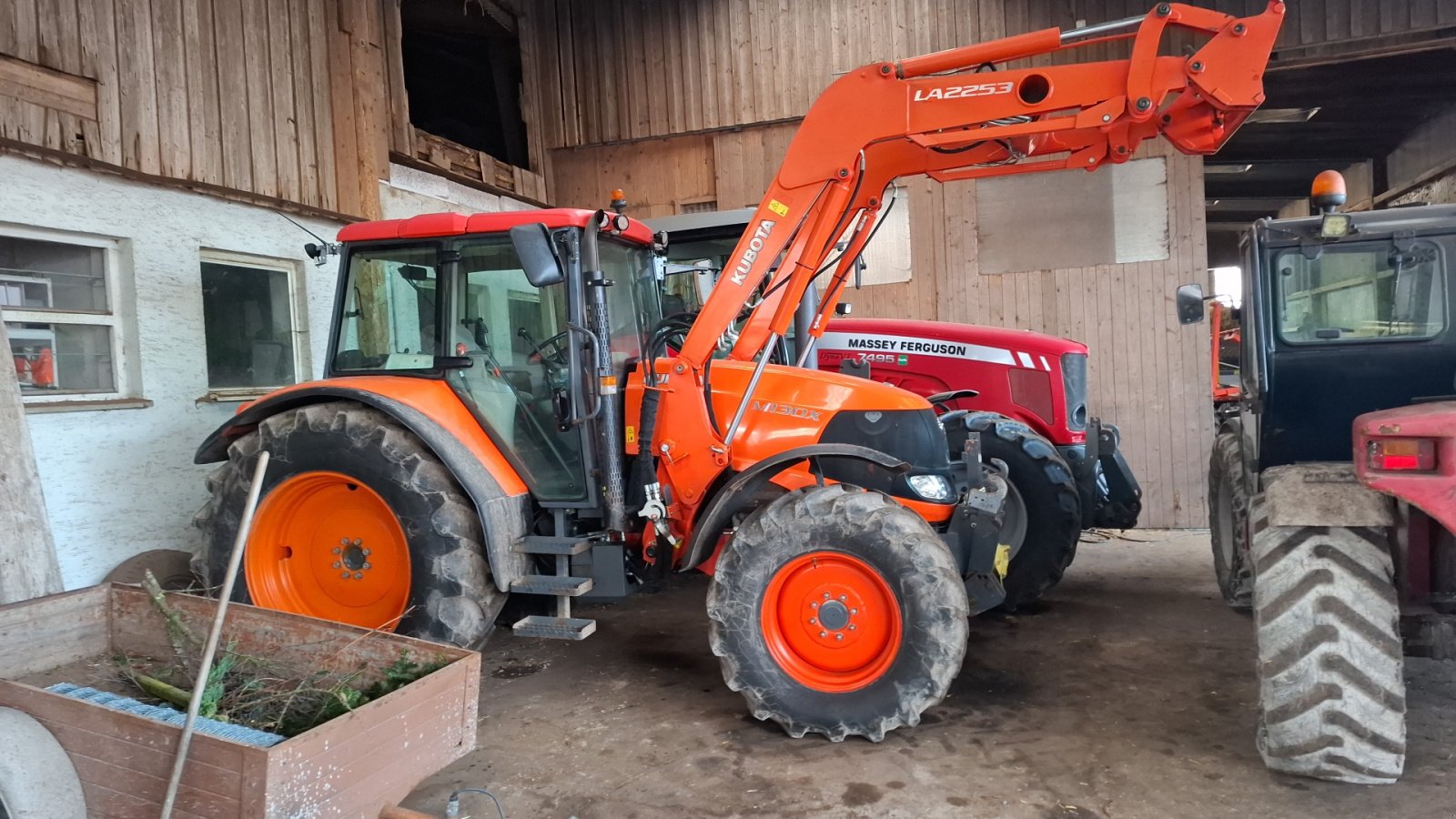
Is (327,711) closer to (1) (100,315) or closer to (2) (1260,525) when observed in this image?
(2) (1260,525)

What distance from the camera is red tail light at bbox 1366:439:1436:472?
2.58 meters

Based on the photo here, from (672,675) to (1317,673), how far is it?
253 centimetres

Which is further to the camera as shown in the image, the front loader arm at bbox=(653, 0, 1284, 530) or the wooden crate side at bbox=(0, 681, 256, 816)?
the front loader arm at bbox=(653, 0, 1284, 530)

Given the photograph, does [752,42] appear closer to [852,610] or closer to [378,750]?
[852,610]

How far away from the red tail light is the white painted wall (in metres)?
5.58

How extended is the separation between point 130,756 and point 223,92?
4.77 metres

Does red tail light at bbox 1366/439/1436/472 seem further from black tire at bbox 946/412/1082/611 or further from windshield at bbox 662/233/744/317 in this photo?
windshield at bbox 662/233/744/317

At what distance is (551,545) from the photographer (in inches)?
151

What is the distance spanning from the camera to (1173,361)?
7.86 m

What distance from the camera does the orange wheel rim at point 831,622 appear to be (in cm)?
337

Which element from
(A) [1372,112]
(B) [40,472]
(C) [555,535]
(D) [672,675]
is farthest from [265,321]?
(A) [1372,112]

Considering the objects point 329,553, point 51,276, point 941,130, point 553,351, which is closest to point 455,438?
point 553,351

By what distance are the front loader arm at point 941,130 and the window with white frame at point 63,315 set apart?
3.31 metres

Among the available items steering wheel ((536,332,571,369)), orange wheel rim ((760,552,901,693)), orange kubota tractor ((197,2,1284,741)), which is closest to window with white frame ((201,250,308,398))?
orange kubota tractor ((197,2,1284,741))
